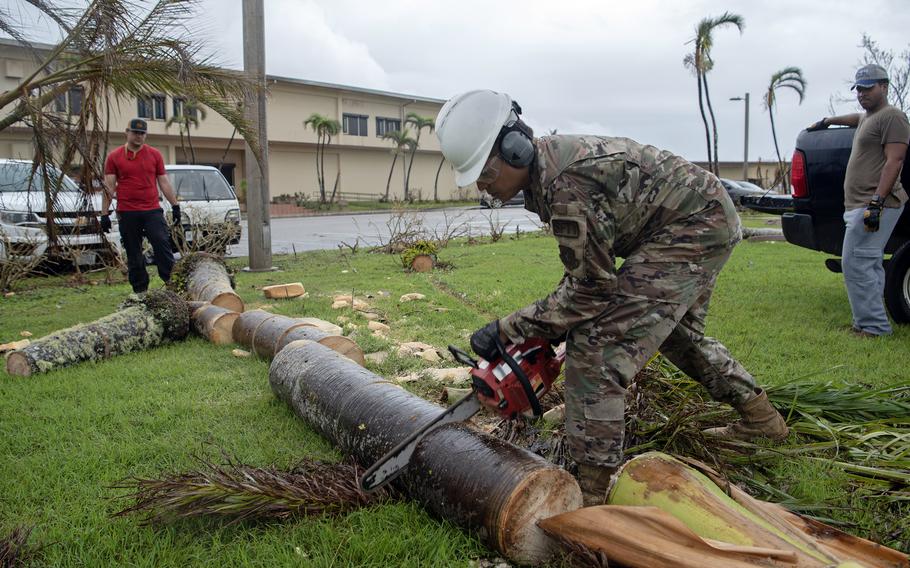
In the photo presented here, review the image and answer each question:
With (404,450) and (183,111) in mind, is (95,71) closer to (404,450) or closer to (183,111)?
(404,450)

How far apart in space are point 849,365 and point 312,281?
20.9 ft

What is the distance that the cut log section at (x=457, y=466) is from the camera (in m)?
2.26

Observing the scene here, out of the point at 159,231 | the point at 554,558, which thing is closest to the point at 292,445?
the point at 554,558

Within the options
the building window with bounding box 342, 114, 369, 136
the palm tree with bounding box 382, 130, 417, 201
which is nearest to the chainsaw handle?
the palm tree with bounding box 382, 130, 417, 201

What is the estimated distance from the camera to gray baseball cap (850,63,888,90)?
4.81 metres

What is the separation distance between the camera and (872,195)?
4910 millimetres

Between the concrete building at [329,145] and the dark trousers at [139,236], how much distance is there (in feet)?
84.3

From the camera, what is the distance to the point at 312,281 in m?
8.87

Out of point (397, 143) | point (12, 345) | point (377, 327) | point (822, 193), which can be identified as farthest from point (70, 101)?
point (397, 143)

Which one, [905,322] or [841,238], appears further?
[841,238]

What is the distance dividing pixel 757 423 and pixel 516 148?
1726 millimetres

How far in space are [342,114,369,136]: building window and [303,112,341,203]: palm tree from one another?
6.90ft

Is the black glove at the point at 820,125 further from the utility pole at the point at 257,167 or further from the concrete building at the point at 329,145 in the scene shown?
the concrete building at the point at 329,145

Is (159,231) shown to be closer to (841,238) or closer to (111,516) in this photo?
(111,516)
